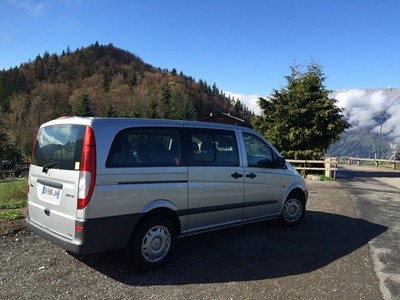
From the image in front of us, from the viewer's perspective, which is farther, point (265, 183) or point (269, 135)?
point (269, 135)

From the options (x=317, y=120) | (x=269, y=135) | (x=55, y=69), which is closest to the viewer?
(x=317, y=120)

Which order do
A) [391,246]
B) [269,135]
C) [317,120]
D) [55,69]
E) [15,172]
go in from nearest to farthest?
[391,246], [317,120], [269,135], [15,172], [55,69]

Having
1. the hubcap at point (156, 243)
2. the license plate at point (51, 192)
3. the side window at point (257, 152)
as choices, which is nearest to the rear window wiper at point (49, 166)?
the license plate at point (51, 192)

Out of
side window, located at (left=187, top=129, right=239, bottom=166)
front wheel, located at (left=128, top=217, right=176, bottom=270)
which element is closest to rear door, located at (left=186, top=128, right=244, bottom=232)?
side window, located at (left=187, top=129, right=239, bottom=166)

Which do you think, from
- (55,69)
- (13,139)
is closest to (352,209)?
(13,139)

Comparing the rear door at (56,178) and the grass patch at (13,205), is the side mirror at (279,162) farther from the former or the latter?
the grass patch at (13,205)

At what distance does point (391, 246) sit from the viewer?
21.7 ft

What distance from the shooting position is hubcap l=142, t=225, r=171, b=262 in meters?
5.08

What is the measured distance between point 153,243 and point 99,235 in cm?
85

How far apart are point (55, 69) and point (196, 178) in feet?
443

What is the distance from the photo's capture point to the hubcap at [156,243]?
5078mm

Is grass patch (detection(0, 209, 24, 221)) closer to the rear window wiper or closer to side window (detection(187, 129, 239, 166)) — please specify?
the rear window wiper

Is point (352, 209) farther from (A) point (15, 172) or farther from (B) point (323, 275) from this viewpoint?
(A) point (15, 172)

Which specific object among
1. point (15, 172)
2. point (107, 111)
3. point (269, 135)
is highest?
point (107, 111)
